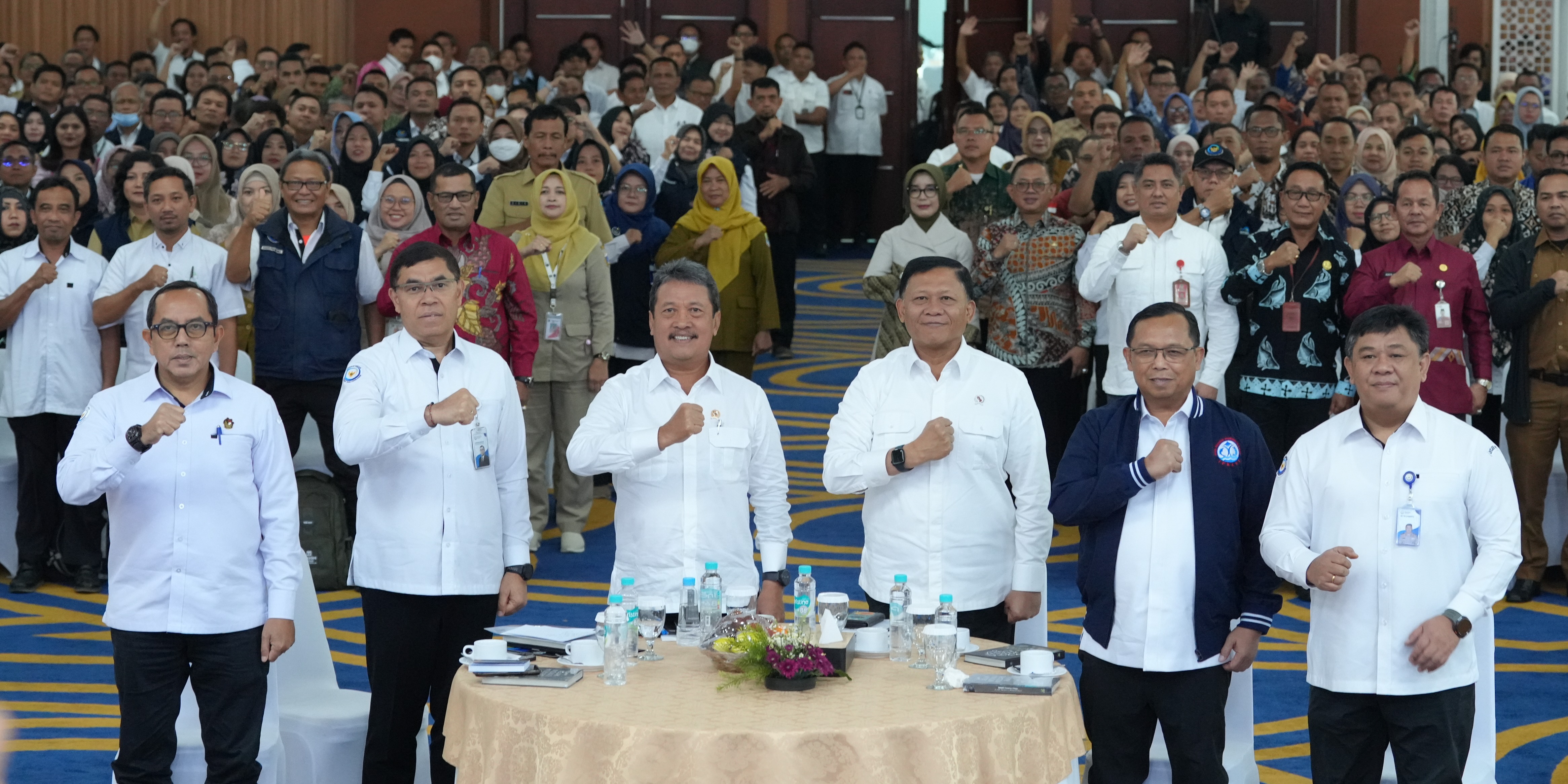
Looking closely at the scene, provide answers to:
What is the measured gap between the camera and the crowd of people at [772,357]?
13.2 ft

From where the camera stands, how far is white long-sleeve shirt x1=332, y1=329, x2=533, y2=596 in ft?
13.9

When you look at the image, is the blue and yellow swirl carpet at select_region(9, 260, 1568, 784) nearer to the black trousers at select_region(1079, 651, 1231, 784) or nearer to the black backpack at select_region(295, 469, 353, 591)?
the black backpack at select_region(295, 469, 353, 591)

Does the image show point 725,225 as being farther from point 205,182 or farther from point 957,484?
point 957,484

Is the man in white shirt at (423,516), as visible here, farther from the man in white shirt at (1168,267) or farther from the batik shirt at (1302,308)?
the batik shirt at (1302,308)

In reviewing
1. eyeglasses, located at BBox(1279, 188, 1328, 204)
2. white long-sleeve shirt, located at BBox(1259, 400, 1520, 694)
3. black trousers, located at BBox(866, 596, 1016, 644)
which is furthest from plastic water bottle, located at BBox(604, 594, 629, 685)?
eyeglasses, located at BBox(1279, 188, 1328, 204)

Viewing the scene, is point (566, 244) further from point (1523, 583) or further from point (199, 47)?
point (199, 47)

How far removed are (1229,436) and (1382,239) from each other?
11.0ft

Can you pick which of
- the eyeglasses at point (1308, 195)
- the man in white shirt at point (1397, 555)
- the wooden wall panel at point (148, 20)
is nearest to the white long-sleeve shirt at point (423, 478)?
the man in white shirt at point (1397, 555)

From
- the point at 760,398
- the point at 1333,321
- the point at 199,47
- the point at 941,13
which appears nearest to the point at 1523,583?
the point at 1333,321

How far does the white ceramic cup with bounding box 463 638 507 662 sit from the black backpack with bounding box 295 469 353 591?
10.9 ft

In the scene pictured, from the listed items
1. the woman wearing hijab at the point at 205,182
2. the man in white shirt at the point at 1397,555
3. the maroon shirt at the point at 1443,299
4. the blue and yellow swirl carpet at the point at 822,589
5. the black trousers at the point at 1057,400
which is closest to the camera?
the man in white shirt at the point at 1397,555

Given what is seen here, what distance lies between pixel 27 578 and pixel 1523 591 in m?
6.19

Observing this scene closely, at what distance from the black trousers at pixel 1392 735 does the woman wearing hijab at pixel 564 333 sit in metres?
3.94

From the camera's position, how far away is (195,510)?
13.4ft
